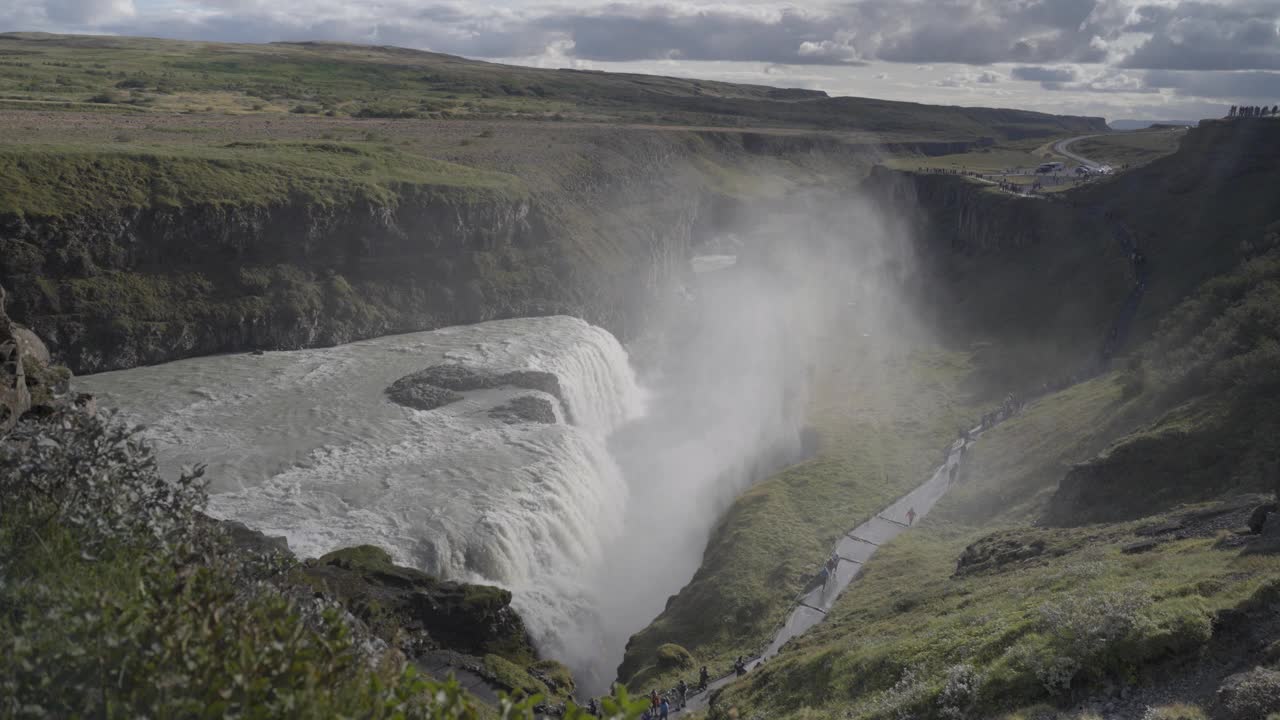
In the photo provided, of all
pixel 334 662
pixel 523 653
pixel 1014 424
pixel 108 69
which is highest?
pixel 108 69

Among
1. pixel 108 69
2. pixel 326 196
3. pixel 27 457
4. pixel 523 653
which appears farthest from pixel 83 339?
pixel 108 69

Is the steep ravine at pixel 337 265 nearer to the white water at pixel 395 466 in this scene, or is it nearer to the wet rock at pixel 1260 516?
the white water at pixel 395 466

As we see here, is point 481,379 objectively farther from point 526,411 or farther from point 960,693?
point 960,693

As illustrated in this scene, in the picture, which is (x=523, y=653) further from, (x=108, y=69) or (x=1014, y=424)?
(x=108, y=69)

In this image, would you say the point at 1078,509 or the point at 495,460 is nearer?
the point at 1078,509

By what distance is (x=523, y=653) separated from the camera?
3133cm

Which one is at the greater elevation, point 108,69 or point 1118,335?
point 108,69

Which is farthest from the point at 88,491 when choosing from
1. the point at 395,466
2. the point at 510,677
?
the point at 395,466

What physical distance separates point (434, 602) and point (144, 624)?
1978cm

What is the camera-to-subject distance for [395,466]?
41.8m

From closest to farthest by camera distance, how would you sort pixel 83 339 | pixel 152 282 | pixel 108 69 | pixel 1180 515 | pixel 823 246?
pixel 1180 515 < pixel 83 339 < pixel 152 282 < pixel 823 246 < pixel 108 69

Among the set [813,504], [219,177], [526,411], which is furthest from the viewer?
[219,177]

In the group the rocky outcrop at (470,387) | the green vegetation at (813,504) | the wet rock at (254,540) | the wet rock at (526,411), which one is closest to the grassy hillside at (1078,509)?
the green vegetation at (813,504)

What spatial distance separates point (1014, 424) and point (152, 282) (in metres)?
51.7
